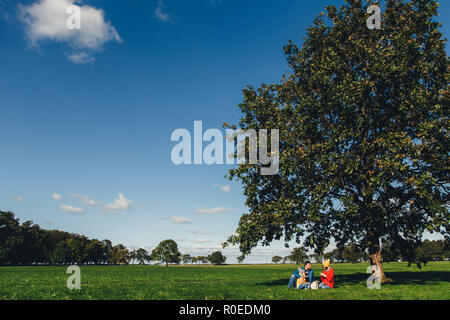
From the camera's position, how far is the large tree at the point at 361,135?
62.7 feet

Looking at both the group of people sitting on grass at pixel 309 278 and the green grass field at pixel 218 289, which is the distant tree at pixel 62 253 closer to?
the green grass field at pixel 218 289

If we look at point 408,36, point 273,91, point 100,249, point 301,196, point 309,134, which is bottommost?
point 100,249

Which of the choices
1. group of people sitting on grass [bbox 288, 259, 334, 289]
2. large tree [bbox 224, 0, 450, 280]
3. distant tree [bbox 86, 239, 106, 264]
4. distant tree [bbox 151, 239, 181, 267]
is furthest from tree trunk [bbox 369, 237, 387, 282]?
distant tree [bbox 86, 239, 106, 264]

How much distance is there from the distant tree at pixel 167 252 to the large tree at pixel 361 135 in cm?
13441

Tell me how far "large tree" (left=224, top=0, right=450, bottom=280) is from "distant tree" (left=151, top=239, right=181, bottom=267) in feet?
441

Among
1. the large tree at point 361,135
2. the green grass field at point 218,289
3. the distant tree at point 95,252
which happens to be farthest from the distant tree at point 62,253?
the large tree at point 361,135

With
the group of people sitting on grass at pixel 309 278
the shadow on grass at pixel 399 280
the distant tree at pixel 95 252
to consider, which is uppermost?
the group of people sitting on grass at pixel 309 278

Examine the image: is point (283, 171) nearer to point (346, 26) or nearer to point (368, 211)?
point (368, 211)

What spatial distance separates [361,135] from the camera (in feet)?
73.2

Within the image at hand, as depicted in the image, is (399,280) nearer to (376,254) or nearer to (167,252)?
(376,254)

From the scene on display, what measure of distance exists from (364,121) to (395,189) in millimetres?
5263

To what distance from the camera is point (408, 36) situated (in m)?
22.6
